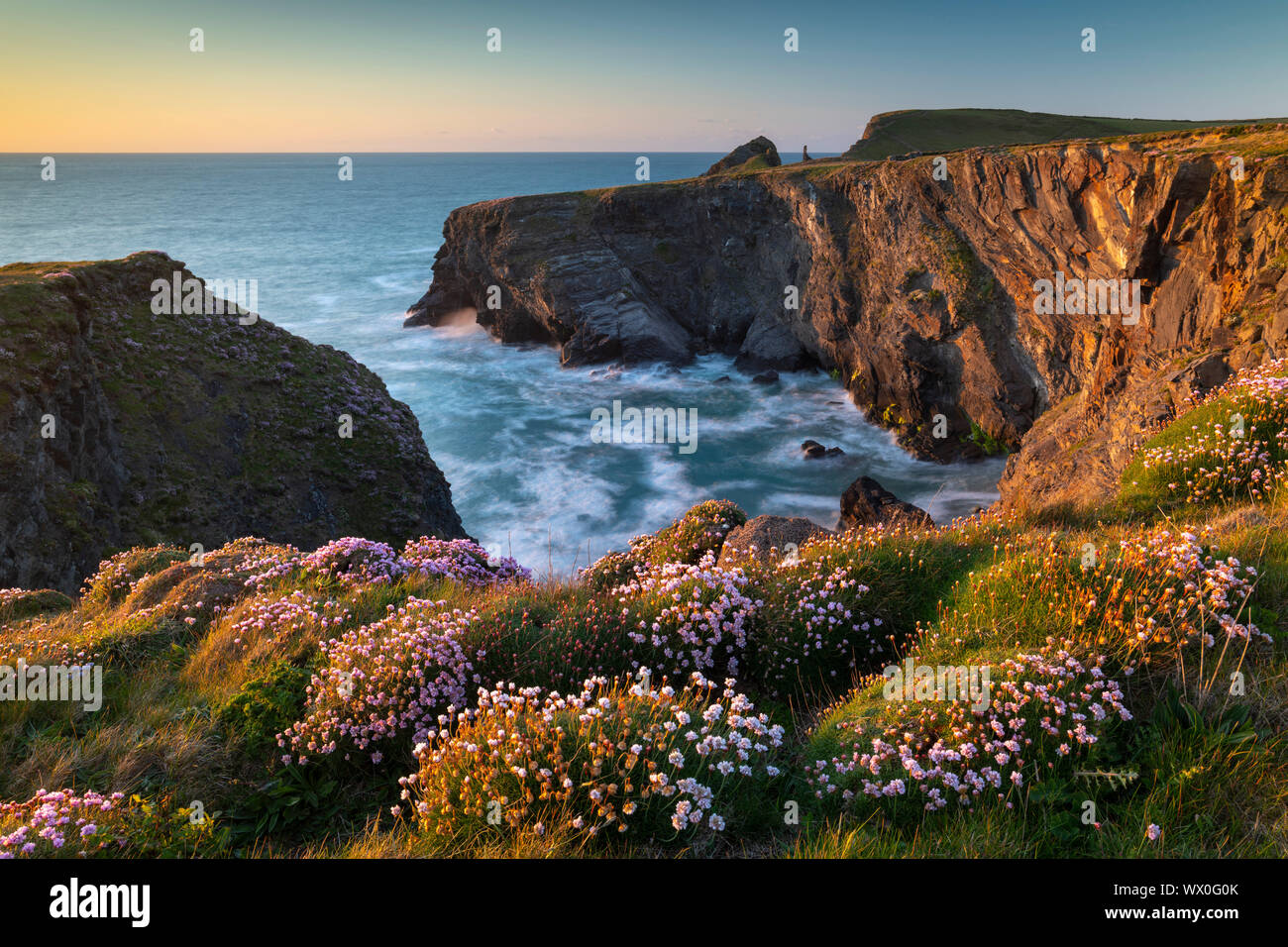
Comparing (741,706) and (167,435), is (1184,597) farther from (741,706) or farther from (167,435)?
(167,435)

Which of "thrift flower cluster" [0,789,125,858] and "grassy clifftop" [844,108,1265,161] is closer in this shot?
"thrift flower cluster" [0,789,125,858]

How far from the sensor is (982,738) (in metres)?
5.01

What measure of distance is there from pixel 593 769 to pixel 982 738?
2799 millimetres

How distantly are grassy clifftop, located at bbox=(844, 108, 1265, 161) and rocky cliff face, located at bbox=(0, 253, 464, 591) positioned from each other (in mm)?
52267

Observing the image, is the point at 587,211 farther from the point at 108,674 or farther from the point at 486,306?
the point at 108,674

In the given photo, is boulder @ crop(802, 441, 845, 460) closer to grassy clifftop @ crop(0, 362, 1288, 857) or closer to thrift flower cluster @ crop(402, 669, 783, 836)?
grassy clifftop @ crop(0, 362, 1288, 857)

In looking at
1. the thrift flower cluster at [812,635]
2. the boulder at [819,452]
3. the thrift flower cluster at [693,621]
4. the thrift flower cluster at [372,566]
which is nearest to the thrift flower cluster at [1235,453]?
the thrift flower cluster at [812,635]

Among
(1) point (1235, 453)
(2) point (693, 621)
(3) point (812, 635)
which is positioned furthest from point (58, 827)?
(1) point (1235, 453)

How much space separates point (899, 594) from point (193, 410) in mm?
21823

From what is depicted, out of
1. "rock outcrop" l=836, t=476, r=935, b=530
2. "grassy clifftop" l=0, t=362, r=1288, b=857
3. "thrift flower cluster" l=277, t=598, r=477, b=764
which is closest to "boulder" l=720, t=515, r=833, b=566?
"grassy clifftop" l=0, t=362, r=1288, b=857

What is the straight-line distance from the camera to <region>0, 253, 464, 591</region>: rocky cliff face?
1662 centimetres

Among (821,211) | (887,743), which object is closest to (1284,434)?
(887,743)

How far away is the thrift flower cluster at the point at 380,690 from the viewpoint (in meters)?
6.09

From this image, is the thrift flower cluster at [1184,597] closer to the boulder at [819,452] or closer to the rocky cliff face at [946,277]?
the rocky cliff face at [946,277]
